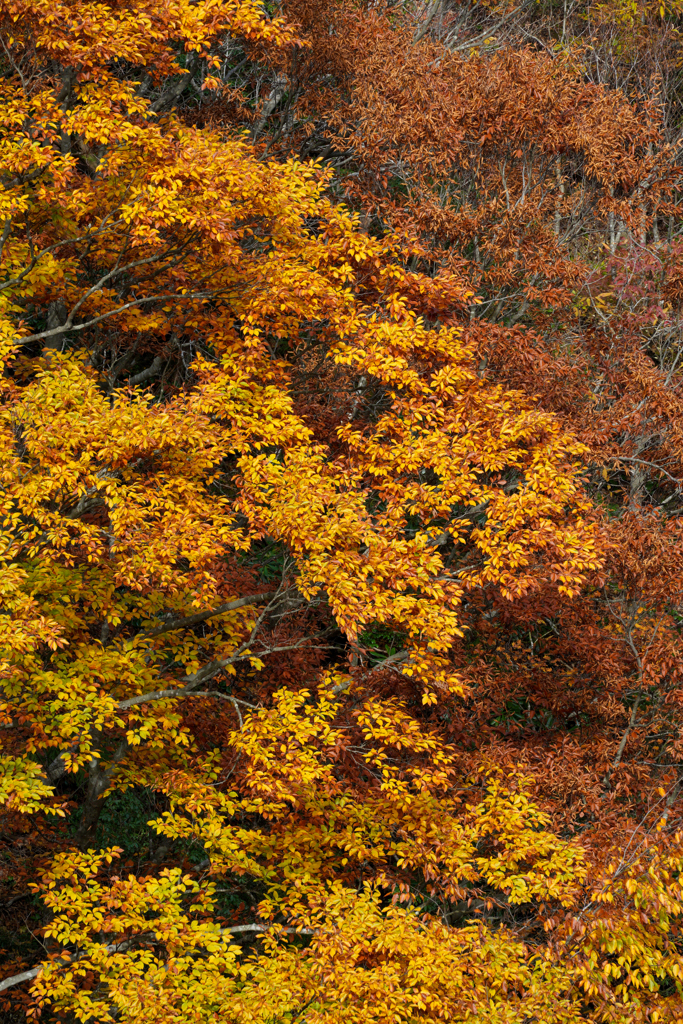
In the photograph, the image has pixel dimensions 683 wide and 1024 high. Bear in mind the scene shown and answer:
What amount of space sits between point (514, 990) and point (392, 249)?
10.4 metres

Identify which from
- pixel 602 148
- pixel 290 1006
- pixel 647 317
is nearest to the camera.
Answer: pixel 290 1006

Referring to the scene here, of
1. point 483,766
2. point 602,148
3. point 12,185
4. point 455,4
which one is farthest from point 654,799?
point 455,4

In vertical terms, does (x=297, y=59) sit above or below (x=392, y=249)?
above

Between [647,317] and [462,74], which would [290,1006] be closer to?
[647,317]

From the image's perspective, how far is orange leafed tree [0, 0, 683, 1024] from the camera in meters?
10.5

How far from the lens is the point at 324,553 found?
428 inches

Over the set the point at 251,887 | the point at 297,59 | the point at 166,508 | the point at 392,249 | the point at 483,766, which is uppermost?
the point at 297,59

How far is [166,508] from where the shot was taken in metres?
11.2

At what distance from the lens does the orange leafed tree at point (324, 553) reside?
34.4 feet

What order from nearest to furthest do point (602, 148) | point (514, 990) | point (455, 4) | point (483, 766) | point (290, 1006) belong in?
point (290, 1006) < point (514, 990) < point (483, 766) < point (602, 148) < point (455, 4)

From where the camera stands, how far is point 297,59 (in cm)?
1648

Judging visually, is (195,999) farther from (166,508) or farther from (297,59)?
(297,59)

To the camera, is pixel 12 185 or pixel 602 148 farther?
pixel 602 148

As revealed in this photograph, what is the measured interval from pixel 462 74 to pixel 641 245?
4.73 metres
